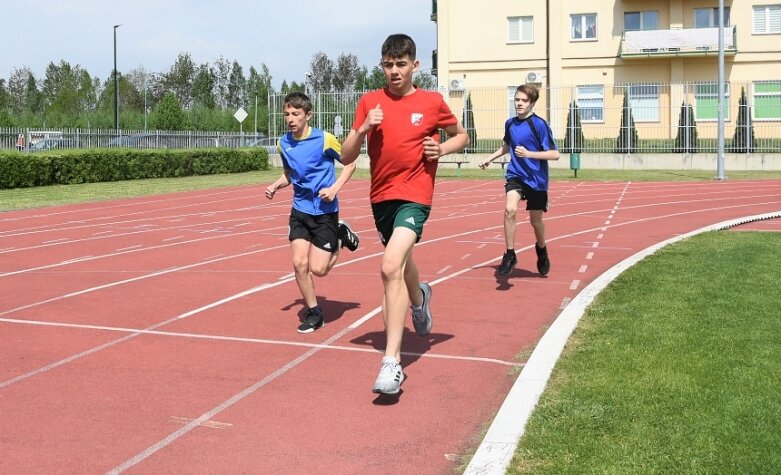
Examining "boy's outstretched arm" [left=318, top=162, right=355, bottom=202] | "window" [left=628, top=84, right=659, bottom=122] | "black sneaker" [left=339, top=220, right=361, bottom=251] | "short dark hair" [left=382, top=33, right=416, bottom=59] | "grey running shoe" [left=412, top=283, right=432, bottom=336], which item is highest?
"window" [left=628, top=84, right=659, bottom=122]

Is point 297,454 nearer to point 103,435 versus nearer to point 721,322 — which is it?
point 103,435

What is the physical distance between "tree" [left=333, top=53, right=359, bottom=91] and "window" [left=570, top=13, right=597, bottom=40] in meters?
35.6

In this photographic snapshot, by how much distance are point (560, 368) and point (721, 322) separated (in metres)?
1.95

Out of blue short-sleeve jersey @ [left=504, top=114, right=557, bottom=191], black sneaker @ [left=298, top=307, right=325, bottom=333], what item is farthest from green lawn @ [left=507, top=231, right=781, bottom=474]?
black sneaker @ [left=298, top=307, right=325, bottom=333]

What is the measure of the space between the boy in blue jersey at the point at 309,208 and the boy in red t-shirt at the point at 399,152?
1.50 m

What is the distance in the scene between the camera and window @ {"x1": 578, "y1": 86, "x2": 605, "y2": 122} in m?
42.6

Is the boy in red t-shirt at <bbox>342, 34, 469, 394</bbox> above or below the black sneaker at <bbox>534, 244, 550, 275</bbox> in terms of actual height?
above

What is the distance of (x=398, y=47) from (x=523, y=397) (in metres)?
2.25

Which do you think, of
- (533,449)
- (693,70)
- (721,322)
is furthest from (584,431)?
(693,70)

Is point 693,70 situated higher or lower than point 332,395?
higher

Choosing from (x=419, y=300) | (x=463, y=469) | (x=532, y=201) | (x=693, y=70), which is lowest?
(x=463, y=469)

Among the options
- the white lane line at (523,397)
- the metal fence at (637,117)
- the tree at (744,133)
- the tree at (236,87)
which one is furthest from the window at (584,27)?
the tree at (236,87)

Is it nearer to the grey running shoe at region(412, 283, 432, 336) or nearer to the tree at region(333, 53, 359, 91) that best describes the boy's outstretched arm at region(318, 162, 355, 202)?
the grey running shoe at region(412, 283, 432, 336)

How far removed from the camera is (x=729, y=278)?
9.55 meters
